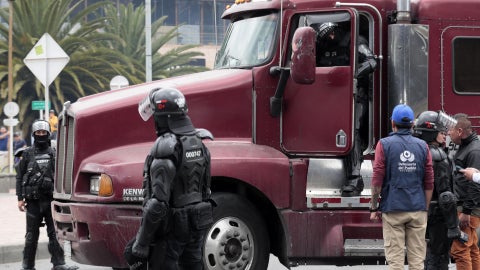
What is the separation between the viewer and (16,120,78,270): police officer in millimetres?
11617

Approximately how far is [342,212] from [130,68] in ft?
133

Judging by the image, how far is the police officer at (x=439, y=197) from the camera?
9.22 metres

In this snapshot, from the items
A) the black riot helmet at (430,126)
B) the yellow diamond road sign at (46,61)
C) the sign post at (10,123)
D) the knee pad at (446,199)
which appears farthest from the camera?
the sign post at (10,123)

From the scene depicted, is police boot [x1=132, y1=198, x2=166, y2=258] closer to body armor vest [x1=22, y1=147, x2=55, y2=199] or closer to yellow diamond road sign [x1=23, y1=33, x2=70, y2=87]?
body armor vest [x1=22, y1=147, x2=55, y2=199]

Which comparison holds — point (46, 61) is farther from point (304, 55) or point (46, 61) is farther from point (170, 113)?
point (170, 113)

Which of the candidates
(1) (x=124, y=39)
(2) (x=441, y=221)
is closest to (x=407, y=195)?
(2) (x=441, y=221)

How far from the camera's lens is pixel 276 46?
10.4 metres

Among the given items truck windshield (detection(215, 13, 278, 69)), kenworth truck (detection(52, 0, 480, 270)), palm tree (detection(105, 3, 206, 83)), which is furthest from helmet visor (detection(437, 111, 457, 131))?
palm tree (detection(105, 3, 206, 83))

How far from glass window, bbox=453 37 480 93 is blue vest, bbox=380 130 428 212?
6.16 feet

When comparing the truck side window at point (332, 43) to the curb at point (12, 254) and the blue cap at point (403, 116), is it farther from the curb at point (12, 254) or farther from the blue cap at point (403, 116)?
the curb at point (12, 254)

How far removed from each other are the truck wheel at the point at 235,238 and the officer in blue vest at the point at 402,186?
129cm

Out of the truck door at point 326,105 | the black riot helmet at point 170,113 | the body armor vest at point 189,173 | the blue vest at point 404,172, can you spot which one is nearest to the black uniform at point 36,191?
the truck door at point 326,105

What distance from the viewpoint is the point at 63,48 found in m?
48.3

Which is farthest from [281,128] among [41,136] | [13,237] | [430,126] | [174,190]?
[13,237]
